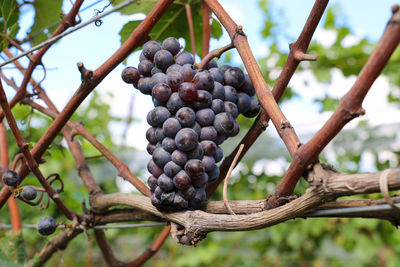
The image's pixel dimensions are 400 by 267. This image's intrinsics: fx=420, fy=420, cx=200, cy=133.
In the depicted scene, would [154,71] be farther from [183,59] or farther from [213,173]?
[213,173]

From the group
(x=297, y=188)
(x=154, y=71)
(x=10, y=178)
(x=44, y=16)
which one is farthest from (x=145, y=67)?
(x=297, y=188)

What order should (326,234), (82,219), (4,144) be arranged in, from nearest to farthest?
(82,219) < (4,144) < (326,234)

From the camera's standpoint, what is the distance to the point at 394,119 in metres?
2.33

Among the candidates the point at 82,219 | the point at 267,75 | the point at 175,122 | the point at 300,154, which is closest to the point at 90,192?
the point at 82,219

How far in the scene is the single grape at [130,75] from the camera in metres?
0.65

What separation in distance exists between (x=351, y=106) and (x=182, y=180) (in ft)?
0.86

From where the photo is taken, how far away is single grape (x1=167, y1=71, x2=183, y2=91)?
0.60 metres

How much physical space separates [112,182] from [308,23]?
7.30 ft

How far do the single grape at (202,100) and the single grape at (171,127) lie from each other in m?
0.04

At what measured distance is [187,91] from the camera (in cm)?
58

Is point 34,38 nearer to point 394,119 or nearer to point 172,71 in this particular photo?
point 172,71

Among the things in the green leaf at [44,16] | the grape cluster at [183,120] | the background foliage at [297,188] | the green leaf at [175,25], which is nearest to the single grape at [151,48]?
the grape cluster at [183,120]

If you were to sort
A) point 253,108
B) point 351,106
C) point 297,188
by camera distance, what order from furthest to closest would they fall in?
point 297,188
point 253,108
point 351,106

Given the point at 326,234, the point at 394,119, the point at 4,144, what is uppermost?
the point at 394,119
